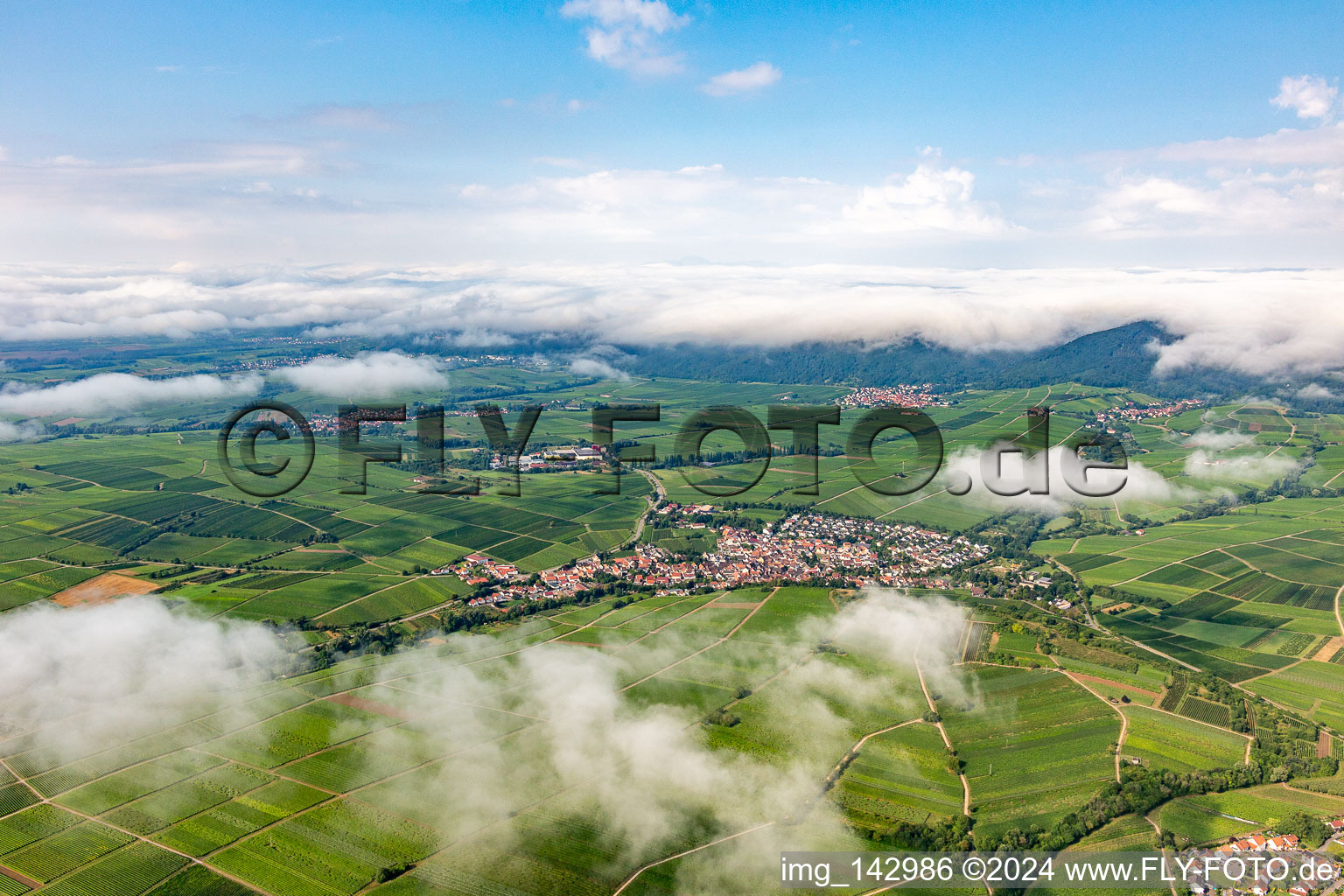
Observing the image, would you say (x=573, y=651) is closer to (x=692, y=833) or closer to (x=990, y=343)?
(x=692, y=833)

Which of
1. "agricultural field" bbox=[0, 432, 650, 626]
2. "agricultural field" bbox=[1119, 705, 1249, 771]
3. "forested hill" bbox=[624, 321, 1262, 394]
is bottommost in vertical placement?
"agricultural field" bbox=[1119, 705, 1249, 771]

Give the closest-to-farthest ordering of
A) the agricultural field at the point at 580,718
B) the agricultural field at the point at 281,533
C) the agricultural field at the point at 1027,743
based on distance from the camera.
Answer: the agricultural field at the point at 580,718 < the agricultural field at the point at 1027,743 < the agricultural field at the point at 281,533

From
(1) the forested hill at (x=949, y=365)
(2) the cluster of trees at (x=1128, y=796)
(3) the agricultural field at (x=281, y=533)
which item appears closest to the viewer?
(2) the cluster of trees at (x=1128, y=796)

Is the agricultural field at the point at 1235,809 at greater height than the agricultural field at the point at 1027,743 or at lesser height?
lesser

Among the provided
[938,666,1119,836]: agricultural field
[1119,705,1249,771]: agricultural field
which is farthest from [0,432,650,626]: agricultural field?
[1119,705,1249,771]: agricultural field

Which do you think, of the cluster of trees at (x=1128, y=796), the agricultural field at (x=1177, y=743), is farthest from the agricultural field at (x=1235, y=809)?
the agricultural field at (x=1177, y=743)

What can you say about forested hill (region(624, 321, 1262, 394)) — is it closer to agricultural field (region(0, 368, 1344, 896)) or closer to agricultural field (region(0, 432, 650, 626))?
agricultural field (region(0, 368, 1344, 896))

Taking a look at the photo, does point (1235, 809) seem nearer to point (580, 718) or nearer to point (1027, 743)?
point (1027, 743)

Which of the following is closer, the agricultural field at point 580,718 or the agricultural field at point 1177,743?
the agricultural field at point 580,718

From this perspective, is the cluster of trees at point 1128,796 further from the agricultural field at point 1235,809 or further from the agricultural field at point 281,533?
the agricultural field at point 281,533
